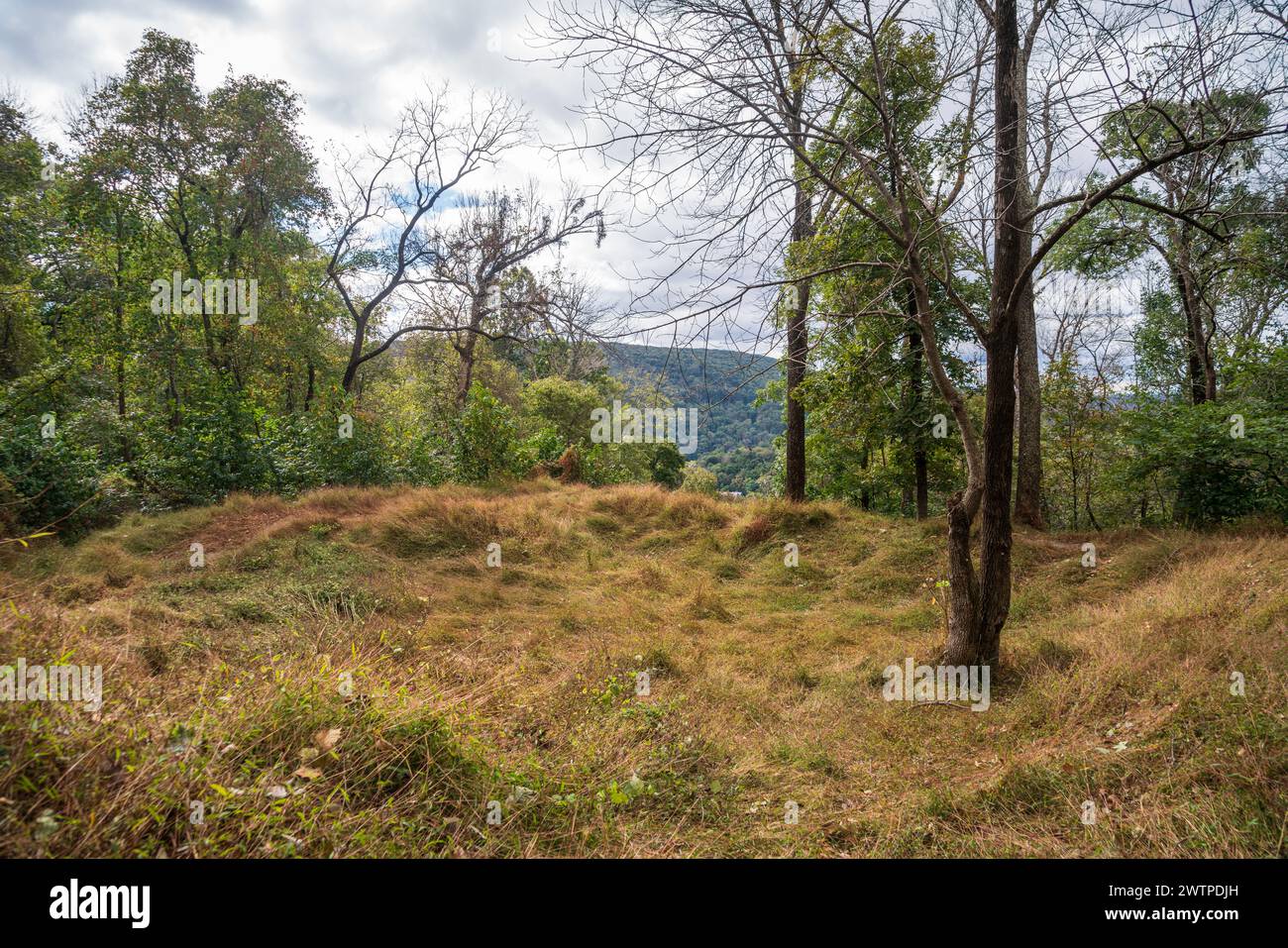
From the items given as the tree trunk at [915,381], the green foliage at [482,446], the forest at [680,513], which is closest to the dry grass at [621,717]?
the forest at [680,513]

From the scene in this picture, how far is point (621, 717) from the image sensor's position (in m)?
3.99

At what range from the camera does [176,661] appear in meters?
3.46

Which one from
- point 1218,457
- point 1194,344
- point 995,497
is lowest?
point 995,497

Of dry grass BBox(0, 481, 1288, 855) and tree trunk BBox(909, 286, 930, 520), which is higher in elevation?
tree trunk BBox(909, 286, 930, 520)

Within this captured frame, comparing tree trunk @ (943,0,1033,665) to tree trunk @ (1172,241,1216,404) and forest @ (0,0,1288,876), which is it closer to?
forest @ (0,0,1288,876)

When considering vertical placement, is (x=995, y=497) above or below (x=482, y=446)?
below

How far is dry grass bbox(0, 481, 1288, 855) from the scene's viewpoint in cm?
220

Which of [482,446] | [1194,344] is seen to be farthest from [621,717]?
[1194,344]

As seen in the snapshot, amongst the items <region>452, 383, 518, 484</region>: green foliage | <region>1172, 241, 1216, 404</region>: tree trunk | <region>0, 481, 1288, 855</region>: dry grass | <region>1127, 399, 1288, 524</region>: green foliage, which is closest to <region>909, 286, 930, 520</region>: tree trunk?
<region>1127, 399, 1288, 524</region>: green foliage

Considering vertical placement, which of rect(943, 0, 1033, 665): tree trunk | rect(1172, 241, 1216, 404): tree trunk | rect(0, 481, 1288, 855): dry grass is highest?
rect(1172, 241, 1216, 404): tree trunk

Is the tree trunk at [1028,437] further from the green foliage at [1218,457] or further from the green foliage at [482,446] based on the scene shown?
the green foliage at [482,446]

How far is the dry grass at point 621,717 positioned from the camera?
2197 mm

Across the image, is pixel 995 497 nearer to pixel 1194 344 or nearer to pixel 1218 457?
pixel 1218 457

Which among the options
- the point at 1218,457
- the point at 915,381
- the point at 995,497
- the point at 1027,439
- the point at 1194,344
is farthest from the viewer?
the point at 1194,344
